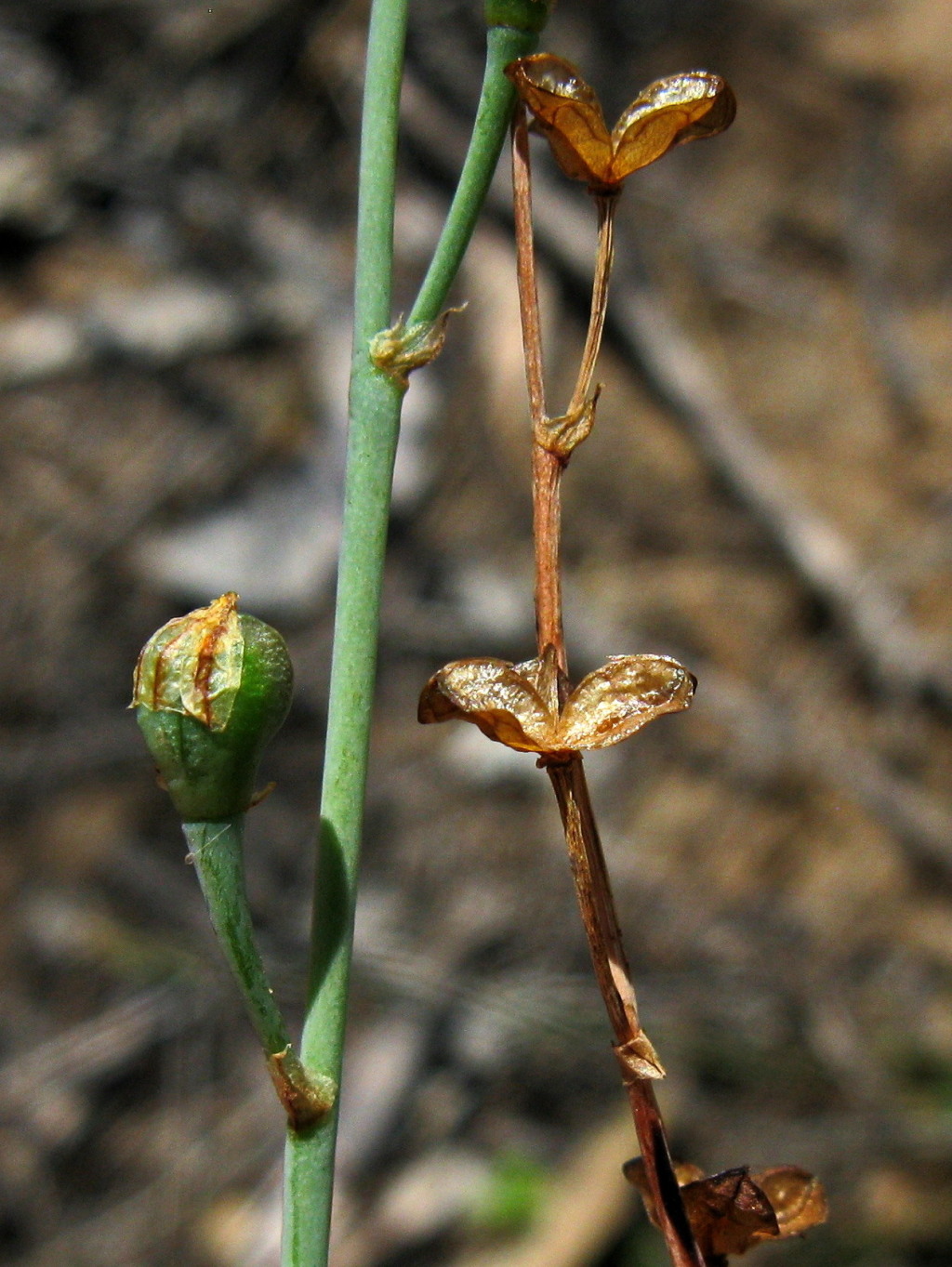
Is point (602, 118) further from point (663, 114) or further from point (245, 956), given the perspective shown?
point (245, 956)

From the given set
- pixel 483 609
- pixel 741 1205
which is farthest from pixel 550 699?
pixel 483 609

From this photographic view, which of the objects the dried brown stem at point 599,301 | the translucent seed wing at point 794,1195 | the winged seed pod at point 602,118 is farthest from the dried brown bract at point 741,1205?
the winged seed pod at point 602,118

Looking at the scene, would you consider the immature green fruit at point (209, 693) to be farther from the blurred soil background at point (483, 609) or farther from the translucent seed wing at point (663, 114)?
the blurred soil background at point (483, 609)

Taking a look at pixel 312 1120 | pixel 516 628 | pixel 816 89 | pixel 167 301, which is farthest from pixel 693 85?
pixel 816 89

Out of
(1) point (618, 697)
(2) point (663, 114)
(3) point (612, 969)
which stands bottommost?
(3) point (612, 969)

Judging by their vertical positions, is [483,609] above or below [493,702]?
below

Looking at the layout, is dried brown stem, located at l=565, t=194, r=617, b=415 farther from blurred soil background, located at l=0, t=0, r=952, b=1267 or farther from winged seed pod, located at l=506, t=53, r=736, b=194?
blurred soil background, located at l=0, t=0, r=952, b=1267
